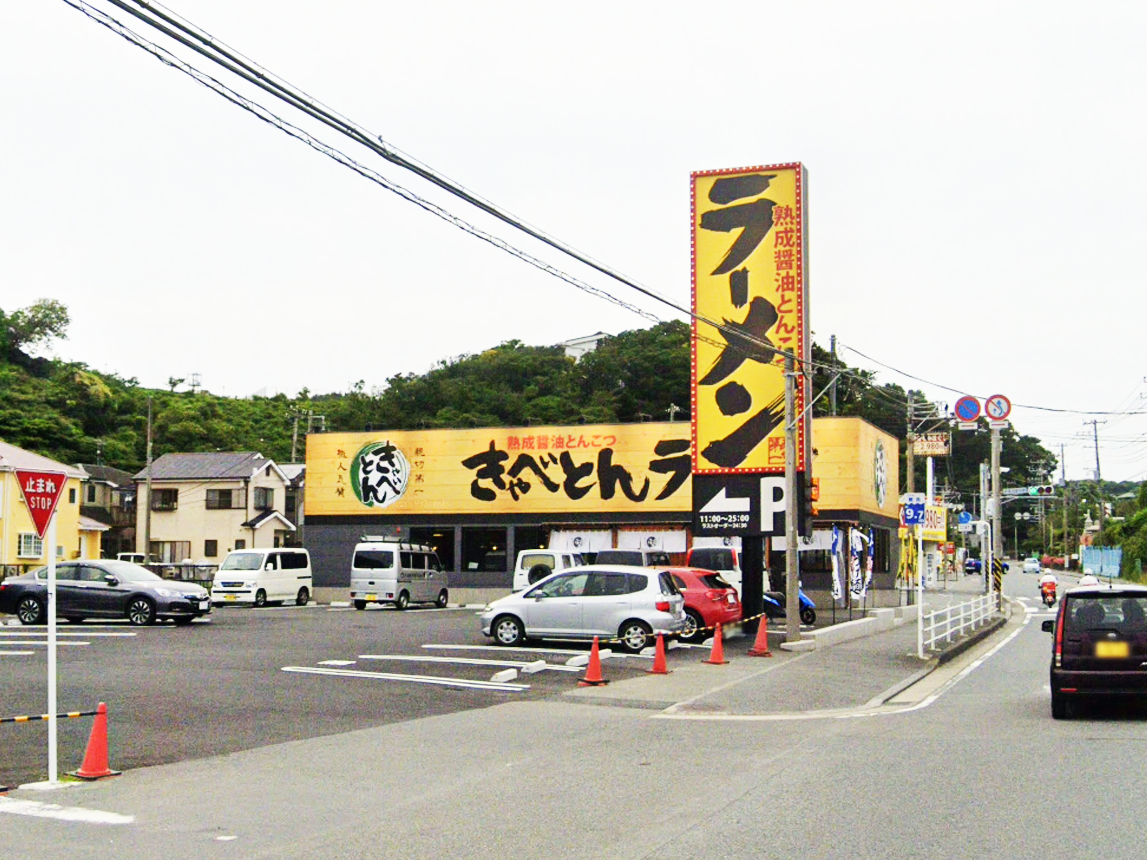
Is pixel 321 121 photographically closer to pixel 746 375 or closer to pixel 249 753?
pixel 249 753

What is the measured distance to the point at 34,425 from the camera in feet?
212

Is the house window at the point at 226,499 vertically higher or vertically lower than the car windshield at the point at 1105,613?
higher

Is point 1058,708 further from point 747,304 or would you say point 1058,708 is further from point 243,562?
point 243,562

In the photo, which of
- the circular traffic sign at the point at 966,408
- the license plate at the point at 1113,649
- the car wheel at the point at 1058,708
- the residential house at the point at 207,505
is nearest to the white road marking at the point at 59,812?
the car wheel at the point at 1058,708

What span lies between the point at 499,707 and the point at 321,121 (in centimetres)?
793

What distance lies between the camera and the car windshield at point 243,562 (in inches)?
1550

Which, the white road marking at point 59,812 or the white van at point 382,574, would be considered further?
the white van at point 382,574

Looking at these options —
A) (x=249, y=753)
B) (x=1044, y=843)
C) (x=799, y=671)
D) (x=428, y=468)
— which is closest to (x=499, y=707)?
(x=249, y=753)

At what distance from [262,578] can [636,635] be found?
860 inches

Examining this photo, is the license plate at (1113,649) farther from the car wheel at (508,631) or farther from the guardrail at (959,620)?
the car wheel at (508,631)

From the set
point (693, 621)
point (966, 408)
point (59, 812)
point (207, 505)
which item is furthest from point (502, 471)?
point (59, 812)

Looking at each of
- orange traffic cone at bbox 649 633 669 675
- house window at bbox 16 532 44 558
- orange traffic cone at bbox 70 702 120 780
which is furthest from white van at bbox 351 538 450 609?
orange traffic cone at bbox 70 702 120 780

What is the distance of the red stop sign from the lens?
32.3 ft

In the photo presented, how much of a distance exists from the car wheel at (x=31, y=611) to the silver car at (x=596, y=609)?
12.4 metres
